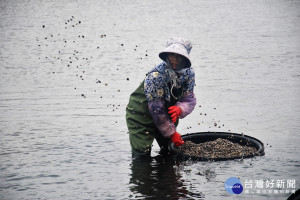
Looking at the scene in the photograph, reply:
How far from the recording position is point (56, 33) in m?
17.3

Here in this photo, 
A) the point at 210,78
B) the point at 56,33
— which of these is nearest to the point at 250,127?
the point at 210,78

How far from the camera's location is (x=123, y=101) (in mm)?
9117

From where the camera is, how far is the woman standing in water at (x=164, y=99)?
17.6 feet

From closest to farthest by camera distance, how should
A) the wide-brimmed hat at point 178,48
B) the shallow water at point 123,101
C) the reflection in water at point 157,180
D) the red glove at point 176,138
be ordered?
the reflection in water at point 157,180
the wide-brimmed hat at point 178,48
the shallow water at point 123,101
the red glove at point 176,138

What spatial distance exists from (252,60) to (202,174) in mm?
7224

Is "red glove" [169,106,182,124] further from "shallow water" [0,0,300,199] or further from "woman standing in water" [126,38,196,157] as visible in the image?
"shallow water" [0,0,300,199]

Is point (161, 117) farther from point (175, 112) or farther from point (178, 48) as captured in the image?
point (178, 48)

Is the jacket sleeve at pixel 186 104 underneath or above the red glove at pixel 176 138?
above

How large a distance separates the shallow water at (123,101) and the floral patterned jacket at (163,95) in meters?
0.68

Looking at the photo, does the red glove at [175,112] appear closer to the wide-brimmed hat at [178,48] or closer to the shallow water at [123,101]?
the wide-brimmed hat at [178,48]

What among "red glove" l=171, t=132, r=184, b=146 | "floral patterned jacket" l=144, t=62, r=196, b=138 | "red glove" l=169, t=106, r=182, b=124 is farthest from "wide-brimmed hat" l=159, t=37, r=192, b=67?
"red glove" l=171, t=132, r=184, b=146

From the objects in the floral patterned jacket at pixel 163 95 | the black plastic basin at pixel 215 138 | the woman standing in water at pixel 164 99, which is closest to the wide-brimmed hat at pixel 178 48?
the woman standing in water at pixel 164 99

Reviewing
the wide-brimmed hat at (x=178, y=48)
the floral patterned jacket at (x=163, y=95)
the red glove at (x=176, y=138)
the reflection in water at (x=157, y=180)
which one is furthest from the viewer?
the red glove at (x=176, y=138)

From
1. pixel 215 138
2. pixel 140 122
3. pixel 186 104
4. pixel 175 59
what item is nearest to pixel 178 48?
pixel 175 59
